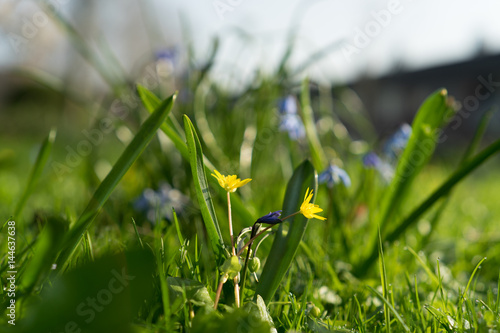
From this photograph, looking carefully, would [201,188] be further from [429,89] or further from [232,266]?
[429,89]

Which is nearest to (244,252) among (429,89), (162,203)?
(162,203)

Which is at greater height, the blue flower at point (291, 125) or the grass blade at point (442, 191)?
the blue flower at point (291, 125)

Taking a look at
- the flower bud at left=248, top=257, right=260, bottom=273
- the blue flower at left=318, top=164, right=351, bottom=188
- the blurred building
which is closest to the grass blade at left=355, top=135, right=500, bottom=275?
the blue flower at left=318, top=164, right=351, bottom=188

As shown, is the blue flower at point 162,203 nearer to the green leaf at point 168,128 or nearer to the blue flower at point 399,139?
the green leaf at point 168,128

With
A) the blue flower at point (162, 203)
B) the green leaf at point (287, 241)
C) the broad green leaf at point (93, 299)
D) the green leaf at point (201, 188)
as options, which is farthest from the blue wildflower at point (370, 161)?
the broad green leaf at point (93, 299)

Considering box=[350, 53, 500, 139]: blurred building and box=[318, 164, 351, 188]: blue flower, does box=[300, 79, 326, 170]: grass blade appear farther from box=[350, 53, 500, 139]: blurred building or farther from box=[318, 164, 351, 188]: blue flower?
box=[350, 53, 500, 139]: blurred building

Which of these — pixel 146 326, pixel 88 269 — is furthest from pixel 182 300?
pixel 88 269
